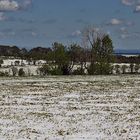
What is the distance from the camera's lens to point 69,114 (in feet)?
73.9

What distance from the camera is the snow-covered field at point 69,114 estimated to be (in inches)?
671

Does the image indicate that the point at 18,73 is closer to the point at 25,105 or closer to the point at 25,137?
the point at 25,105

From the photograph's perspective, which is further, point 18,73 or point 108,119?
point 18,73

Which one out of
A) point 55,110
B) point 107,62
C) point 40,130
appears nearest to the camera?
point 40,130

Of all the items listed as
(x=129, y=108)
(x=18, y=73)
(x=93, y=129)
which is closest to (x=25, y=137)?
(x=93, y=129)

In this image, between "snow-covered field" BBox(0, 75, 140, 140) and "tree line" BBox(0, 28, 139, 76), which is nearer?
"snow-covered field" BBox(0, 75, 140, 140)

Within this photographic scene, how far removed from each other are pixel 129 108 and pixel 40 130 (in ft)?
26.5

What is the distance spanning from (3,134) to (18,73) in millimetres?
43429

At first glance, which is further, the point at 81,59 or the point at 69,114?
the point at 81,59

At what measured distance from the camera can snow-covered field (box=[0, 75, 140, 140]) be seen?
17047 mm

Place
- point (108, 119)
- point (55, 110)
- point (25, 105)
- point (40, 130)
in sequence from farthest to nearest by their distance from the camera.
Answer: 1. point (25, 105)
2. point (55, 110)
3. point (108, 119)
4. point (40, 130)

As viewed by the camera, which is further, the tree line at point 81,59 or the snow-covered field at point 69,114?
the tree line at point 81,59

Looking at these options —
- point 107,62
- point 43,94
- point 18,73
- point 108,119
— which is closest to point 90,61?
point 107,62

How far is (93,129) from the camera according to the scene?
18078 mm
